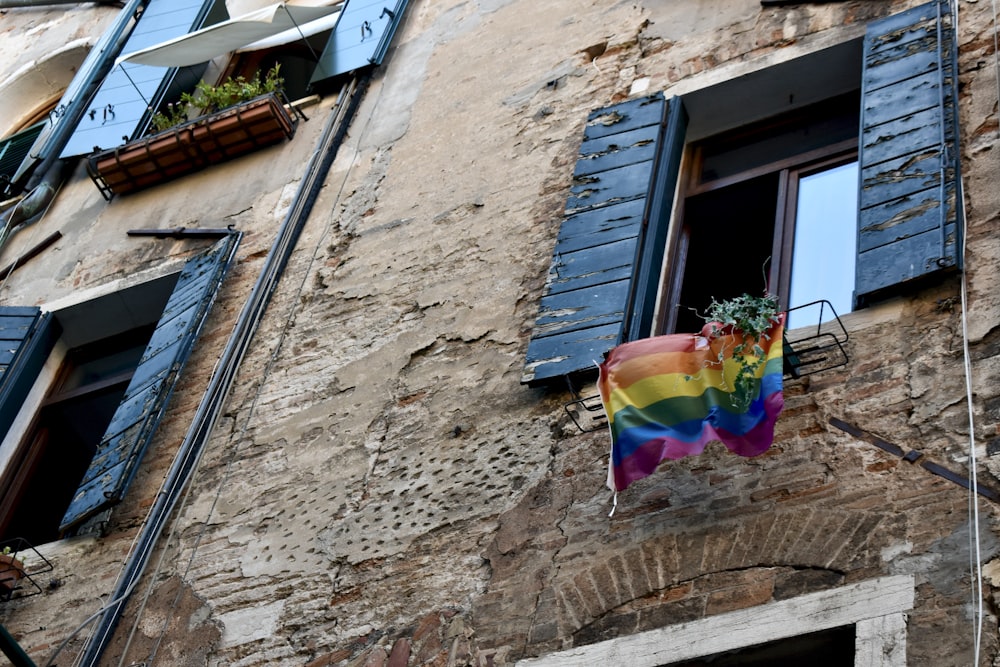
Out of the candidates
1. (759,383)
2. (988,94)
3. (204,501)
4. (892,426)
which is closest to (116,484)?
(204,501)

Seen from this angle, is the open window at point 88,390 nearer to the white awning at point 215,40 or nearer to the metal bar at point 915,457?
the white awning at point 215,40

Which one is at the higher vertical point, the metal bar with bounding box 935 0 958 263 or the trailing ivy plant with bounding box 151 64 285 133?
the trailing ivy plant with bounding box 151 64 285 133

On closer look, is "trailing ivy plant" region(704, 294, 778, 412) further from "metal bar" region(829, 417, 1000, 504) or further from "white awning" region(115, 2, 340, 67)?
"white awning" region(115, 2, 340, 67)

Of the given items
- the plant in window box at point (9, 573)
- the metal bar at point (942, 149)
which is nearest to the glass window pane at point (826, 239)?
the metal bar at point (942, 149)

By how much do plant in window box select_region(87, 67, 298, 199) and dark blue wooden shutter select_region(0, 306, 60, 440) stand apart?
1067 mm

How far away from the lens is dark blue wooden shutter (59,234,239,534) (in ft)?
17.5

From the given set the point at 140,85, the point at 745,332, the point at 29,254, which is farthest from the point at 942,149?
the point at 140,85

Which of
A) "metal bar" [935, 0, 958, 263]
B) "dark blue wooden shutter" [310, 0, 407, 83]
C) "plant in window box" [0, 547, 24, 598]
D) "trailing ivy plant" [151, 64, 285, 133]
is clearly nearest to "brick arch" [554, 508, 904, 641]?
"metal bar" [935, 0, 958, 263]

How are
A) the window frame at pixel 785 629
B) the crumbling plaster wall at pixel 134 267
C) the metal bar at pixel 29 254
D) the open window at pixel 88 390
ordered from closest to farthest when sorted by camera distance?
the window frame at pixel 785 629, the crumbling plaster wall at pixel 134 267, the open window at pixel 88 390, the metal bar at pixel 29 254

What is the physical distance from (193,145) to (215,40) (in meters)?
0.75

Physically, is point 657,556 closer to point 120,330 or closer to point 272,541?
point 272,541

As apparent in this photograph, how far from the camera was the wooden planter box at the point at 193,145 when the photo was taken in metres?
7.11

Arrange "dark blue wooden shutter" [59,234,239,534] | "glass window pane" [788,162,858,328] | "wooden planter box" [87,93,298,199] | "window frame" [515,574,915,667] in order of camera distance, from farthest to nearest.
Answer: "wooden planter box" [87,93,298,199]
"dark blue wooden shutter" [59,234,239,534]
"glass window pane" [788,162,858,328]
"window frame" [515,574,915,667]

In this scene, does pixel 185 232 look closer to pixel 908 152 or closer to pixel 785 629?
pixel 908 152
